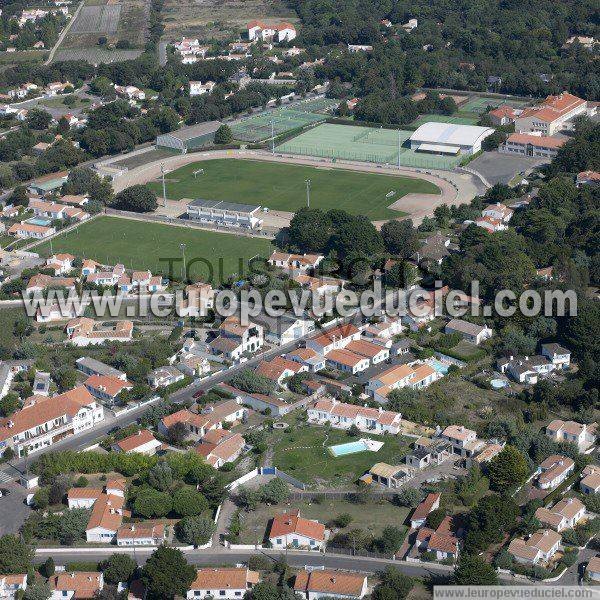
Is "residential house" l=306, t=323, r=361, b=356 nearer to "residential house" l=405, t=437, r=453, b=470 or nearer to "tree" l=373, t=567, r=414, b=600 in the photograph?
"residential house" l=405, t=437, r=453, b=470

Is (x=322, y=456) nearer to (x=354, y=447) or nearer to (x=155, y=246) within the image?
(x=354, y=447)

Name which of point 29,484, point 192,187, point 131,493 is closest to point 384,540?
point 131,493

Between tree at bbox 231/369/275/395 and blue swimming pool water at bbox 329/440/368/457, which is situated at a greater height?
tree at bbox 231/369/275/395

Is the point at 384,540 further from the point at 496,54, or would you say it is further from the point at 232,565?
the point at 496,54

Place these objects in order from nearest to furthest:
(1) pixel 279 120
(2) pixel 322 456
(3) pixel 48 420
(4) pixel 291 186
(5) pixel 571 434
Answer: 1. (2) pixel 322 456
2. (5) pixel 571 434
3. (3) pixel 48 420
4. (4) pixel 291 186
5. (1) pixel 279 120

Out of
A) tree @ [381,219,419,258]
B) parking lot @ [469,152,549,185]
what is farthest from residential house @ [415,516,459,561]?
parking lot @ [469,152,549,185]

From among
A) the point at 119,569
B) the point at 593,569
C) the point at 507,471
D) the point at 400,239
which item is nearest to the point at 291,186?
the point at 400,239

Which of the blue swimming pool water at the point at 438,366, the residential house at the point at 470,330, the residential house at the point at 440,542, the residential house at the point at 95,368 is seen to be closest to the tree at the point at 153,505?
the residential house at the point at 440,542

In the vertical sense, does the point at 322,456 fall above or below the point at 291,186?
below
